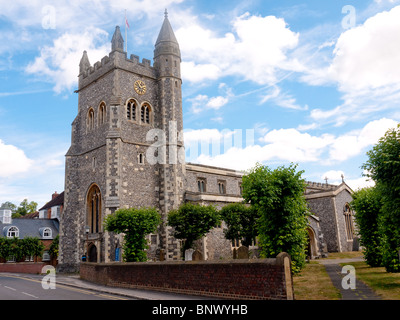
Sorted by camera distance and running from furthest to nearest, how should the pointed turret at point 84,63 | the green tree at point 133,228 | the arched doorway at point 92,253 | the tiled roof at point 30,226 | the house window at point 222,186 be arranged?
1. the tiled roof at point 30,226
2. the house window at point 222,186
3. the pointed turret at point 84,63
4. the arched doorway at point 92,253
5. the green tree at point 133,228

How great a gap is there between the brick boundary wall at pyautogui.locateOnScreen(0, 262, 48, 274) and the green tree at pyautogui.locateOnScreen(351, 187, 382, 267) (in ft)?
110

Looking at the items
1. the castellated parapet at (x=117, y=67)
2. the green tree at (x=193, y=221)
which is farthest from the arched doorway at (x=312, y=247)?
the castellated parapet at (x=117, y=67)

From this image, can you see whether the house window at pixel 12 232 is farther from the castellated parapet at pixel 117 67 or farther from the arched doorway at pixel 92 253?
the castellated parapet at pixel 117 67


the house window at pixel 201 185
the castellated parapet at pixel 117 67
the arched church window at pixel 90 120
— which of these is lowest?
the house window at pixel 201 185

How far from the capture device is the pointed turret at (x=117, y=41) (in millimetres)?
37844

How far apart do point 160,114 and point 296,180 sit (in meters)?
20.4

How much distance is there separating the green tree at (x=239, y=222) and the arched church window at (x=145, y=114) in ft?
42.0

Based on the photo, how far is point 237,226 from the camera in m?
32.6

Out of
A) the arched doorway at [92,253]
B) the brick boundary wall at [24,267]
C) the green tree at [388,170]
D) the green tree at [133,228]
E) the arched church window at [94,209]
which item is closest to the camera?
the green tree at [388,170]

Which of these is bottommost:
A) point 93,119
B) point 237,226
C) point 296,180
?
point 237,226

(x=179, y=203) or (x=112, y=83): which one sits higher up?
(x=112, y=83)

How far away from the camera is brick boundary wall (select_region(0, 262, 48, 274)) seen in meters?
40.4
